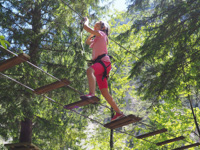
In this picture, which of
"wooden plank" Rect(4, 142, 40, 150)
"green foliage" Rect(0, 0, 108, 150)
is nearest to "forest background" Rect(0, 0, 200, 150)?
"green foliage" Rect(0, 0, 108, 150)

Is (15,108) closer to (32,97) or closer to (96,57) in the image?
(32,97)

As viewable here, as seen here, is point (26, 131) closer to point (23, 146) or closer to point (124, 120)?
point (23, 146)

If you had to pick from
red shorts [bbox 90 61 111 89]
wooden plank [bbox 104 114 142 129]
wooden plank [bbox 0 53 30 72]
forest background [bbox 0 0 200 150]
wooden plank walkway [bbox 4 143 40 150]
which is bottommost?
wooden plank walkway [bbox 4 143 40 150]

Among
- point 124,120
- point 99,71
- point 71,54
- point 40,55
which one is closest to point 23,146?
point 40,55

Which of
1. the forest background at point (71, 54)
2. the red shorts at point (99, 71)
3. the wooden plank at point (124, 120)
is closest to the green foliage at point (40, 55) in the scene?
the forest background at point (71, 54)

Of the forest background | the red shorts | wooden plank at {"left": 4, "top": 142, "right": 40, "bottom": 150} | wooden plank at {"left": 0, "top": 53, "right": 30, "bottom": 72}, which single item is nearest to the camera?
wooden plank at {"left": 0, "top": 53, "right": 30, "bottom": 72}

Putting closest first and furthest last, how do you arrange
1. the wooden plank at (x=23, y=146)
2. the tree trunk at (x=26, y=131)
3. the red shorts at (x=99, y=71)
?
the red shorts at (x=99, y=71) → the wooden plank at (x=23, y=146) → the tree trunk at (x=26, y=131)

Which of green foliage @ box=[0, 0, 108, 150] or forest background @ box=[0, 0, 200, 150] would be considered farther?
green foliage @ box=[0, 0, 108, 150]

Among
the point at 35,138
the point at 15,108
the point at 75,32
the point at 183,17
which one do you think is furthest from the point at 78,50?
the point at 35,138

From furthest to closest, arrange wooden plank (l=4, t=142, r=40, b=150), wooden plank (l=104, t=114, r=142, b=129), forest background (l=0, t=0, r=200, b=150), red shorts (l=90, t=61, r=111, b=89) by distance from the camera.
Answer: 1. wooden plank (l=4, t=142, r=40, b=150)
2. forest background (l=0, t=0, r=200, b=150)
3. wooden plank (l=104, t=114, r=142, b=129)
4. red shorts (l=90, t=61, r=111, b=89)

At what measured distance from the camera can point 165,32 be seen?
7.68 meters

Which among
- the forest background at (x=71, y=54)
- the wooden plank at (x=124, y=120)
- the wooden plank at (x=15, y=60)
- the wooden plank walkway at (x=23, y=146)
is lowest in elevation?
the wooden plank walkway at (x=23, y=146)

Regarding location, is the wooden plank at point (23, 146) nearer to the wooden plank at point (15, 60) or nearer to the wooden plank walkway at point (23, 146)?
the wooden plank walkway at point (23, 146)

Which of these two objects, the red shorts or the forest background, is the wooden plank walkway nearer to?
the forest background
